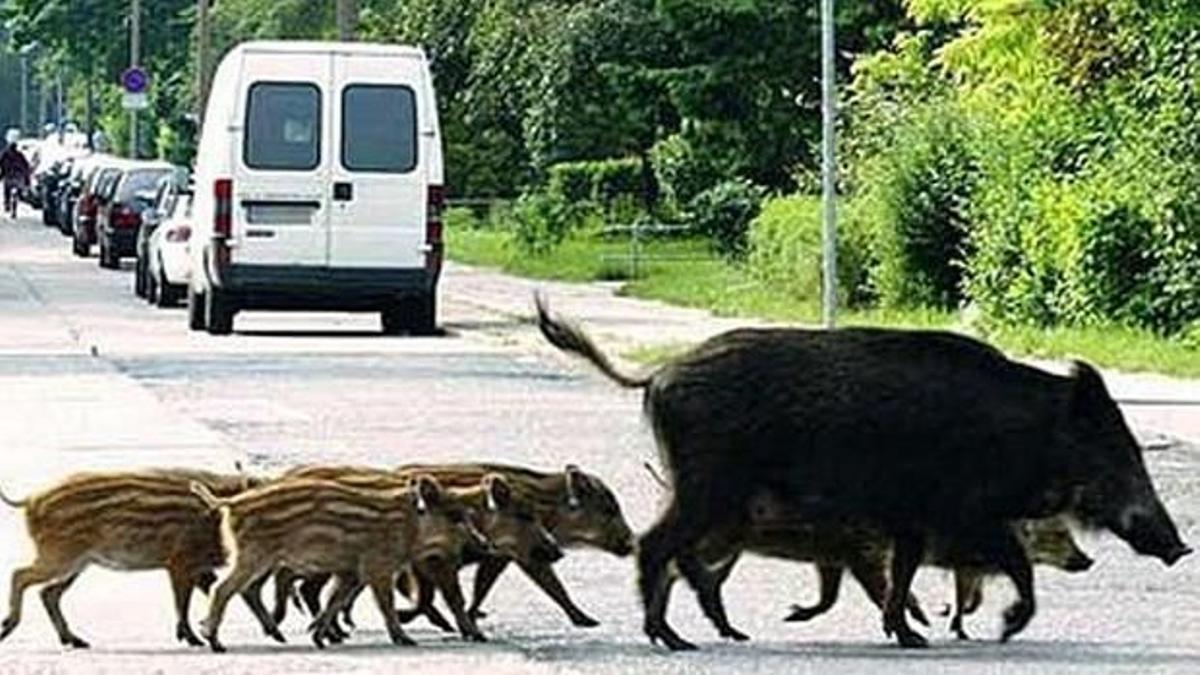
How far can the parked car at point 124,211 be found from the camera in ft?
177

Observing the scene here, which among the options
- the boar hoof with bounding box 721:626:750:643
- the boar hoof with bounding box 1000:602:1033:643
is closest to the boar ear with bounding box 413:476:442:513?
the boar hoof with bounding box 721:626:750:643

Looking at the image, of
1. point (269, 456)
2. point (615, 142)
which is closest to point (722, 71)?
point (615, 142)

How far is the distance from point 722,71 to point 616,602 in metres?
36.1

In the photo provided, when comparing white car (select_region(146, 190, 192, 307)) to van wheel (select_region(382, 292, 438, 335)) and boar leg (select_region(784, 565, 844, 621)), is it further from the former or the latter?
boar leg (select_region(784, 565, 844, 621))

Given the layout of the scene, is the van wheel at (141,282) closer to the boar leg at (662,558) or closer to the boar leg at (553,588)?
the boar leg at (553,588)

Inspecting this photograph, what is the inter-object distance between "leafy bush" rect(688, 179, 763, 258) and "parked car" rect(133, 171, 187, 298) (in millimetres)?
7258

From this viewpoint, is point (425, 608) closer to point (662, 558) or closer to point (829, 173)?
point (662, 558)

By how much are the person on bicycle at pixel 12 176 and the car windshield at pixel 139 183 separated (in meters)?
33.9

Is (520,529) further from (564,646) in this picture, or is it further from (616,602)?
(616,602)

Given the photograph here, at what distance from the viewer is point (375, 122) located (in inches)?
1337

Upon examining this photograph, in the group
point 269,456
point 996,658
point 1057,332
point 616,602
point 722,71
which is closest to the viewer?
point 996,658

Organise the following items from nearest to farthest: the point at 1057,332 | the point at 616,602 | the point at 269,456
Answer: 1. the point at 616,602
2. the point at 269,456
3. the point at 1057,332

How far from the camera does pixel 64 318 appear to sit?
128ft

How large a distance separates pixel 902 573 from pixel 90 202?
154 ft
